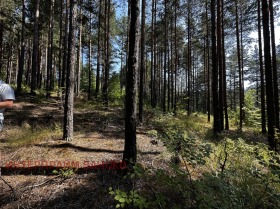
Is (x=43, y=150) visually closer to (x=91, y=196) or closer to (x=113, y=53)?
(x=91, y=196)

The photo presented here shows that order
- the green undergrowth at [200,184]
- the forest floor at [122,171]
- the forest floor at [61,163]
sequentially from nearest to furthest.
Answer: the green undergrowth at [200,184] → the forest floor at [122,171] → the forest floor at [61,163]

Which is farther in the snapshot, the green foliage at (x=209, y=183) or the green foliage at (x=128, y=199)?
the green foliage at (x=209, y=183)

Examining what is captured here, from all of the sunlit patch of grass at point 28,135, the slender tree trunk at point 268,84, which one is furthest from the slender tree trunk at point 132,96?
the slender tree trunk at point 268,84

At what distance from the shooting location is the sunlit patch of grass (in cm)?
692

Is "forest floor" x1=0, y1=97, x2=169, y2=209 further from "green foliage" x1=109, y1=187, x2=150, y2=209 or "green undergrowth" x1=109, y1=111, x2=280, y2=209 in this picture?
"green foliage" x1=109, y1=187, x2=150, y2=209

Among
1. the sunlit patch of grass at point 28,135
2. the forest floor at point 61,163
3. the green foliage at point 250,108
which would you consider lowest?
the forest floor at point 61,163

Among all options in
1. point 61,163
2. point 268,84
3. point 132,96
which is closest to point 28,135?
point 61,163


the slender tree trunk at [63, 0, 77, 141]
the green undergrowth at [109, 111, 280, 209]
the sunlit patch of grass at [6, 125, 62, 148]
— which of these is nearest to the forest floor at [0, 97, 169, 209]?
the sunlit patch of grass at [6, 125, 62, 148]

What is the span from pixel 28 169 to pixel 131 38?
4.17 m

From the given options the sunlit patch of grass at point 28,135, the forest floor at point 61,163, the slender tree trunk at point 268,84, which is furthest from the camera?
the sunlit patch of grass at point 28,135

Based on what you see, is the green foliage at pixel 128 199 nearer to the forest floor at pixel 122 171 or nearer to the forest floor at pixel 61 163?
the forest floor at pixel 122 171

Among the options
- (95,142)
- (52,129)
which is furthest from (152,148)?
(52,129)

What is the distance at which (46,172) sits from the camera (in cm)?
514

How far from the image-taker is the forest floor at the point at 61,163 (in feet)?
13.9
